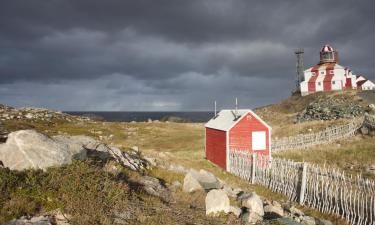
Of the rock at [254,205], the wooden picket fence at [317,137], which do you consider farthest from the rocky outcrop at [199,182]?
the wooden picket fence at [317,137]

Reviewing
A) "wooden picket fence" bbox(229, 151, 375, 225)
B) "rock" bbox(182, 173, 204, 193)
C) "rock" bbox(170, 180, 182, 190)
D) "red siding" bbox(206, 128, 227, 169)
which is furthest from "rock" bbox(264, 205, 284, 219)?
"red siding" bbox(206, 128, 227, 169)

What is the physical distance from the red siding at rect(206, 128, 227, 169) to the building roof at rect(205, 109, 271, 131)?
492mm

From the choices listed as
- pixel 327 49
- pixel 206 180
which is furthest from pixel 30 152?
pixel 327 49

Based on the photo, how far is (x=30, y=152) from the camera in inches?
392

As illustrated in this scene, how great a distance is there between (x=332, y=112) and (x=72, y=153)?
52242 millimetres

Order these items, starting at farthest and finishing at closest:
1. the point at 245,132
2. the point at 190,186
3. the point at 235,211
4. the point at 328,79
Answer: the point at 328,79 → the point at 245,132 → the point at 190,186 → the point at 235,211

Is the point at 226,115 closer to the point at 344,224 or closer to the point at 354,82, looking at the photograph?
the point at 344,224

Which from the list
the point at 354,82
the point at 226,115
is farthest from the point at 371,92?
the point at 226,115

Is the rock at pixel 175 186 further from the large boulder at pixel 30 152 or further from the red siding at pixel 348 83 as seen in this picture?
the red siding at pixel 348 83

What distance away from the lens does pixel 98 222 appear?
7.48 m

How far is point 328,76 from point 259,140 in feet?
206

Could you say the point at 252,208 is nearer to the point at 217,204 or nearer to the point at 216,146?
the point at 217,204

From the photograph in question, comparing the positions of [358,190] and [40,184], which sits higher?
[40,184]

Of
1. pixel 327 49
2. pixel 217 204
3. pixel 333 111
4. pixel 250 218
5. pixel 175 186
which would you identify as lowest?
pixel 250 218
